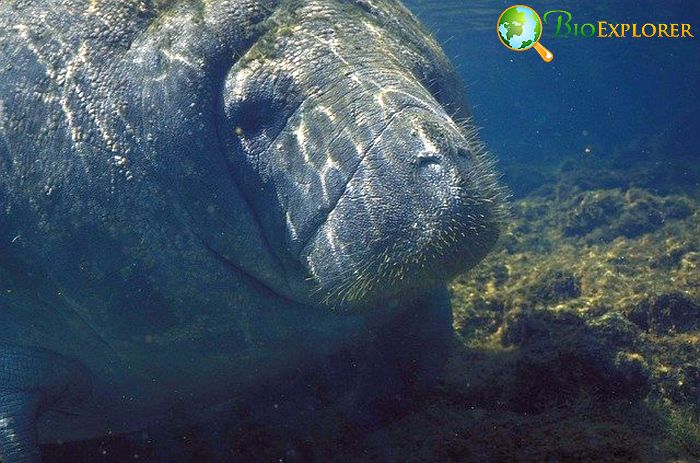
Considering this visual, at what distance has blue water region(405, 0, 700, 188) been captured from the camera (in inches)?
1189

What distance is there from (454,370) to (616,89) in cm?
12149

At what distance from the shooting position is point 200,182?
128 inches

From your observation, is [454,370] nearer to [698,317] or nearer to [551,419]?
[551,419]

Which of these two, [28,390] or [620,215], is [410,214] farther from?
[620,215]

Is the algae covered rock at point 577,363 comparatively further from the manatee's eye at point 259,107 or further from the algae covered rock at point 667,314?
the manatee's eye at point 259,107

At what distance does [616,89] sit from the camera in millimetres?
109062

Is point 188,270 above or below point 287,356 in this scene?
above

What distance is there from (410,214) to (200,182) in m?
1.38

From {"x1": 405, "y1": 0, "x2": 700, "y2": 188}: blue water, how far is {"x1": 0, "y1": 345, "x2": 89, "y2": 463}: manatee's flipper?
365 cm

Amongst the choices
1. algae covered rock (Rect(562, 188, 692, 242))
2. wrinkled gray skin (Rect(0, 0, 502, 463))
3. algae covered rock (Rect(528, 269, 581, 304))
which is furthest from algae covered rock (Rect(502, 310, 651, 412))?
algae covered rock (Rect(562, 188, 692, 242))

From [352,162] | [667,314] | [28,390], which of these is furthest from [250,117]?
[667,314]

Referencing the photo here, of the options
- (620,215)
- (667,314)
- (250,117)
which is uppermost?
(250,117)

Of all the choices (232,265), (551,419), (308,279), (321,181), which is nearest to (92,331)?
(232,265)

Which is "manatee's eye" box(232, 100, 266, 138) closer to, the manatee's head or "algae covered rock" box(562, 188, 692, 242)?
the manatee's head
